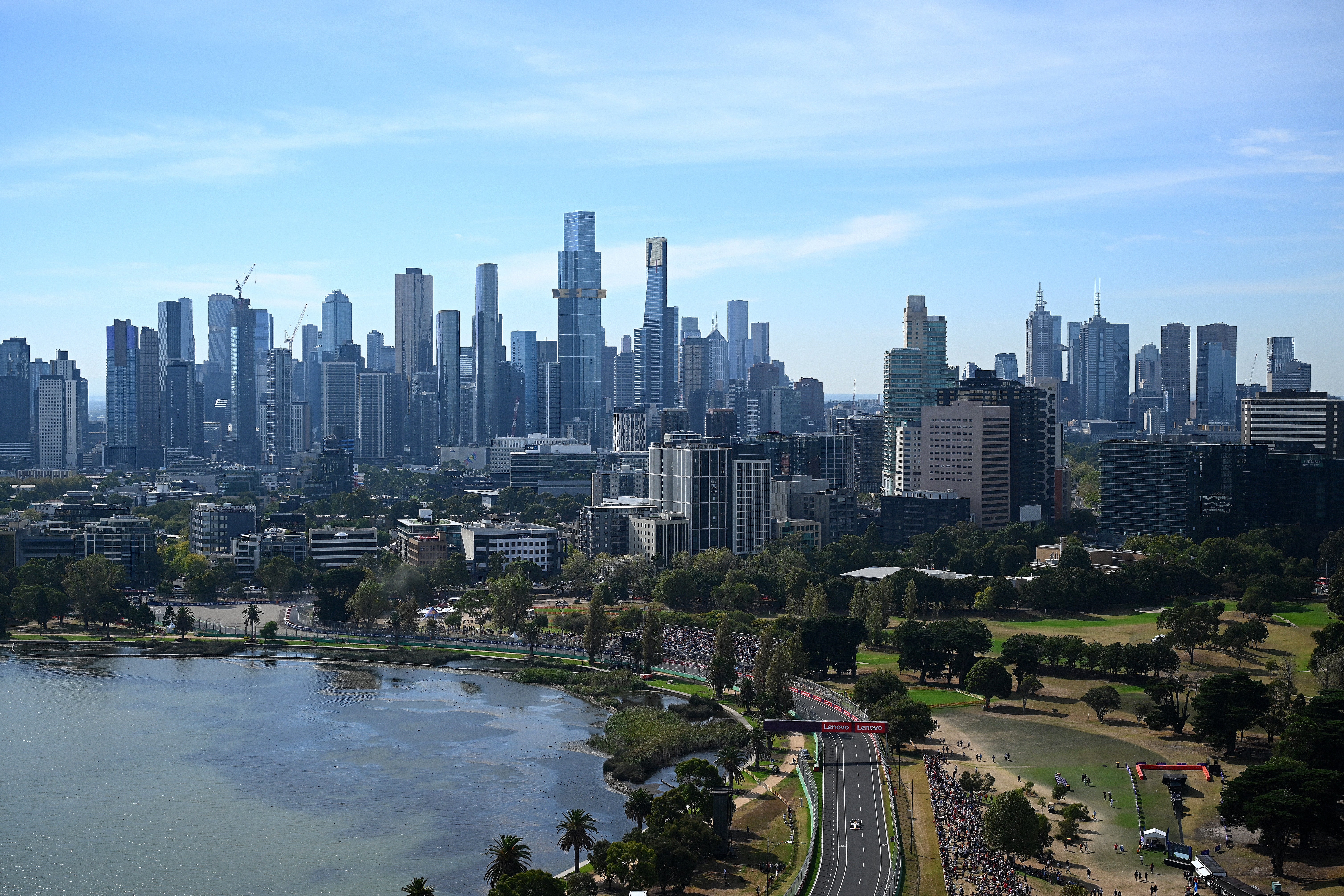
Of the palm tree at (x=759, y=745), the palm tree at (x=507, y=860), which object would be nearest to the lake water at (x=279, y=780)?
the palm tree at (x=507, y=860)

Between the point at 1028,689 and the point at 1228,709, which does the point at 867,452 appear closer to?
the point at 1028,689

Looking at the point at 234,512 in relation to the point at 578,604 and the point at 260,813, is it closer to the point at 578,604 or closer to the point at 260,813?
the point at 578,604

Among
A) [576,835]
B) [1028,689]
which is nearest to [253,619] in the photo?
[1028,689]

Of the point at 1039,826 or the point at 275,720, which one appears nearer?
the point at 1039,826

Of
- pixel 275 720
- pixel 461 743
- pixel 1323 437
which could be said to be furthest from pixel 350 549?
pixel 1323 437

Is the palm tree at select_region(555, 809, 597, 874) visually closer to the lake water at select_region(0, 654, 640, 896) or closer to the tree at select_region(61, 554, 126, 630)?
the lake water at select_region(0, 654, 640, 896)
